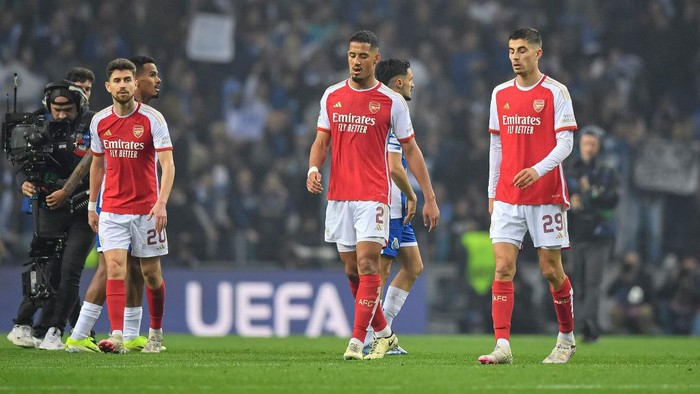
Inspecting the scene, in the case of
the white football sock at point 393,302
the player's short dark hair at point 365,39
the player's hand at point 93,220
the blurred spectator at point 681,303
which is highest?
the player's short dark hair at point 365,39

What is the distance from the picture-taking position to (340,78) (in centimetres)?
2102

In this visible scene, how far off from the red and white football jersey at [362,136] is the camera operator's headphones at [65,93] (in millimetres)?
2801

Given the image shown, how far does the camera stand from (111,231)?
988 cm

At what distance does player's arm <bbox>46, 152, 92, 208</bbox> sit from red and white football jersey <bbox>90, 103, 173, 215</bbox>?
720 mm

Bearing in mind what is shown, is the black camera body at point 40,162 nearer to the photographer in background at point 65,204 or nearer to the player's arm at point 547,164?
the photographer in background at point 65,204

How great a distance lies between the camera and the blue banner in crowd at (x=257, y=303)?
1648 centimetres

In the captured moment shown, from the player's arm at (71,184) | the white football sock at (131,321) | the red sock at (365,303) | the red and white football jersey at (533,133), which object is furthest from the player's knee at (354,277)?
the player's arm at (71,184)

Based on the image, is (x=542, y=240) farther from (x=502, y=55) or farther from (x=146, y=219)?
(x=502, y=55)

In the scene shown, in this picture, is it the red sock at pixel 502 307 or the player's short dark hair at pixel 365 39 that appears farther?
the player's short dark hair at pixel 365 39

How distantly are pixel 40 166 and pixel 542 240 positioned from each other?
4.54 metres

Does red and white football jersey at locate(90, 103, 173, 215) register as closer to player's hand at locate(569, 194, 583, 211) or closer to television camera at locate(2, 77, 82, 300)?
television camera at locate(2, 77, 82, 300)

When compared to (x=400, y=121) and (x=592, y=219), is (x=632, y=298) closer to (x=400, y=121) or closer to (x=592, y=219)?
(x=592, y=219)

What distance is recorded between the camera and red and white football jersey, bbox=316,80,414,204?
9.11 metres

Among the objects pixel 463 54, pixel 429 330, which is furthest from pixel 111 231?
pixel 463 54
